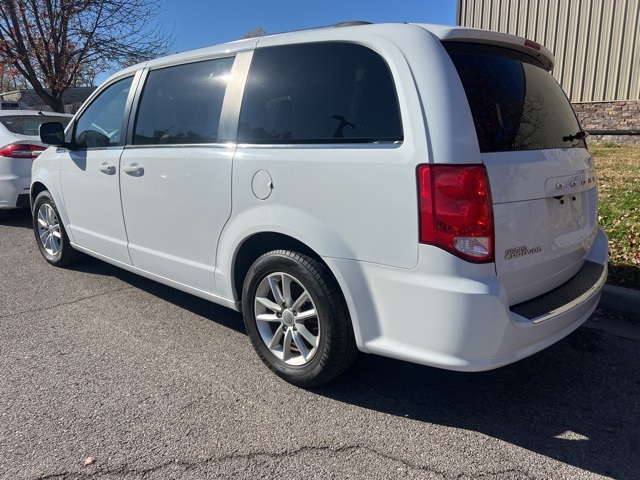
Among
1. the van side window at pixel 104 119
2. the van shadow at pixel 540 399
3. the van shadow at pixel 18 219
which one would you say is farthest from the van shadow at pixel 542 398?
the van shadow at pixel 18 219

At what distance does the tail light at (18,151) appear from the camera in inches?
277

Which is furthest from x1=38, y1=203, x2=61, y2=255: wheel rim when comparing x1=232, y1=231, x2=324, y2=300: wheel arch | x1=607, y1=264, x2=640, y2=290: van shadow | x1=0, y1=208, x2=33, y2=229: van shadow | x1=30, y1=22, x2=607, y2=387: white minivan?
x1=607, y1=264, x2=640, y2=290: van shadow

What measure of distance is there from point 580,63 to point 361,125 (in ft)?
56.8

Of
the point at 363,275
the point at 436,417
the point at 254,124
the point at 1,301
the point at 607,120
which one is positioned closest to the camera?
the point at 363,275

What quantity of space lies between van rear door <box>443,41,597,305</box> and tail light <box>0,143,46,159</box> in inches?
253

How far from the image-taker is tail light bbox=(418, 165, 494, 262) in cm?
234

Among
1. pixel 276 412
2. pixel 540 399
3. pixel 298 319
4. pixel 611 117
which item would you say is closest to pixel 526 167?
pixel 540 399

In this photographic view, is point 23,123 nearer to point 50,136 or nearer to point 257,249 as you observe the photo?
point 50,136

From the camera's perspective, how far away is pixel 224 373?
3.25m

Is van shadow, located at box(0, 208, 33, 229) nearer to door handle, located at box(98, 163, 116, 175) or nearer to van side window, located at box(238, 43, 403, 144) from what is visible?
door handle, located at box(98, 163, 116, 175)

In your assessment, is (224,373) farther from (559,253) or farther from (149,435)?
(559,253)

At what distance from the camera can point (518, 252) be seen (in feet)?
8.28

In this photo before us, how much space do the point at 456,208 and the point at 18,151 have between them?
6.67 metres

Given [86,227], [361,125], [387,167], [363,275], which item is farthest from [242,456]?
[86,227]
